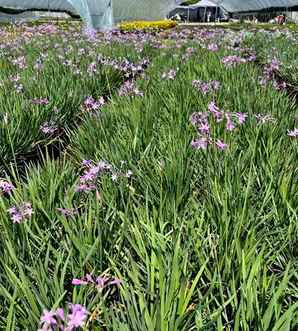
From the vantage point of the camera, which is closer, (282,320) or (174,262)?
(282,320)

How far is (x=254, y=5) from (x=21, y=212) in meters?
44.8

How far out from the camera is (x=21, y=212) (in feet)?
5.10

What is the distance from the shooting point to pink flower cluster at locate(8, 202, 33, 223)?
151 centimetres

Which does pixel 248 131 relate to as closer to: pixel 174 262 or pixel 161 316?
pixel 174 262

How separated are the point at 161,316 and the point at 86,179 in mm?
918

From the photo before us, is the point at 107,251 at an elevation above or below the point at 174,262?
below

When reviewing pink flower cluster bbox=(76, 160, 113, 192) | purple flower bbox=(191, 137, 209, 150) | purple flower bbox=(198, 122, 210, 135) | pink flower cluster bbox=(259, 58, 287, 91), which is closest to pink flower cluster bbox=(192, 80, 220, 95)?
pink flower cluster bbox=(259, 58, 287, 91)

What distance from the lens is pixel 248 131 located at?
8.58ft

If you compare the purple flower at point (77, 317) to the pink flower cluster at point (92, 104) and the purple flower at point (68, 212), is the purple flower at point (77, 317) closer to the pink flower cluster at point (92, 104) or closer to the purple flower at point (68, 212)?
the purple flower at point (68, 212)

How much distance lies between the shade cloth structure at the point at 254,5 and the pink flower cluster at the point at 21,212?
42.1 m

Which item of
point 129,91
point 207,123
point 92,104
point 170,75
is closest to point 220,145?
point 207,123

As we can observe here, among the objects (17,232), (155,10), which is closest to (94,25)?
(155,10)

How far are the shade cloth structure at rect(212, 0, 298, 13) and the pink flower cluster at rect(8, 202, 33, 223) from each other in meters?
42.1

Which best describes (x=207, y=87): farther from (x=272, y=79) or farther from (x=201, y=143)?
(x=201, y=143)
